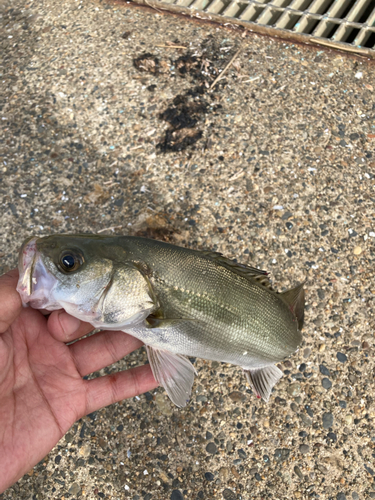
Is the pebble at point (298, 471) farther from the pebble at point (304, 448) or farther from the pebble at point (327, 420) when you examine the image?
the pebble at point (327, 420)

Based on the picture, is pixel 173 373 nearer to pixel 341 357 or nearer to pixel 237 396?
pixel 237 396

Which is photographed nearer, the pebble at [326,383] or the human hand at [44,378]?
the human hand at [44,378]

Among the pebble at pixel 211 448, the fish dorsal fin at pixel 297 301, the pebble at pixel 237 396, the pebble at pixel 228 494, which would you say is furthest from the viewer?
the pebble at pixel 237 396

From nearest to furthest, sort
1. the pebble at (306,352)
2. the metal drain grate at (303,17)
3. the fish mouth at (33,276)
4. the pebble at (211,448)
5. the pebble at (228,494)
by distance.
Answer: the fish mouth at (33,276) < the pebble at (228,494) < the pebble at (211,448) < the pebble at (306,352) < the metal drain grate at (303,17)

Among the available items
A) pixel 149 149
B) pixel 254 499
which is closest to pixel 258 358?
pixel 254 499

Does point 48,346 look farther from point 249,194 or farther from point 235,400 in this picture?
point 249,194

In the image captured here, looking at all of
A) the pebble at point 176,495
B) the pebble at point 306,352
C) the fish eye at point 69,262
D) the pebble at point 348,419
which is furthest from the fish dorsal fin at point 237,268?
the pebble at point 176,495

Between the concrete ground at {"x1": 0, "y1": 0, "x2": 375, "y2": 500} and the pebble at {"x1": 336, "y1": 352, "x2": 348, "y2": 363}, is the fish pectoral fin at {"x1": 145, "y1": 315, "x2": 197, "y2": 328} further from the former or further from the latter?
the pebble at {"x1": 336, "y1": 352, "x2": 348, "y2": 363}
